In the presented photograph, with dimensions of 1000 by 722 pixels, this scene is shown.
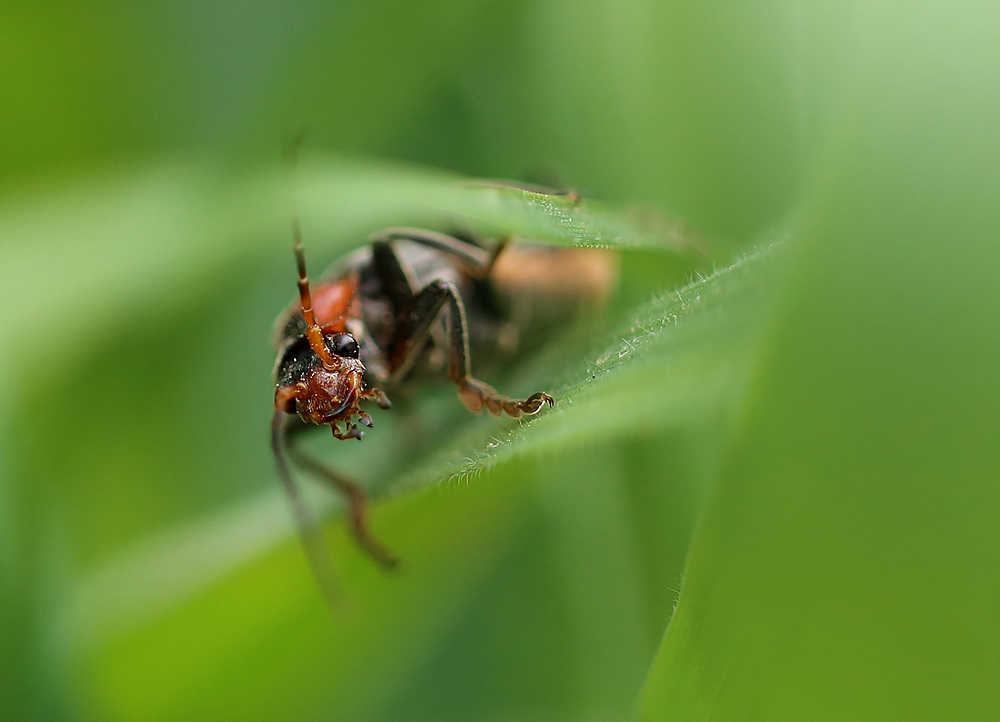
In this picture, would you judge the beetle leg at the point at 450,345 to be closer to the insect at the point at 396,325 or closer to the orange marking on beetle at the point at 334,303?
the insect at the point at 396,325

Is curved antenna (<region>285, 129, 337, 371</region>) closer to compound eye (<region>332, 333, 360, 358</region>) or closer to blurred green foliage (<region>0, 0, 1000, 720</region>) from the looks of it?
compound eye (<region>332, 333, 360, 358</region>)

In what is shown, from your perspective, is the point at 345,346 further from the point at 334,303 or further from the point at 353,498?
the point at 353,498

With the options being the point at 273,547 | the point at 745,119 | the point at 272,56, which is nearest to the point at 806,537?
the point at 273,547

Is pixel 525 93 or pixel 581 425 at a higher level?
pixel 525 93

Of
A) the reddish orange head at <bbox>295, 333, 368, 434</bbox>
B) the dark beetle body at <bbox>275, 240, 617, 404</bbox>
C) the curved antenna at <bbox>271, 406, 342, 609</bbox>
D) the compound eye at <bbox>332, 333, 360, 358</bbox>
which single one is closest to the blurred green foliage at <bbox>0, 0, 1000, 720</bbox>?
the curved antenna at <bbox>271, 406, 342, 609</bbox>

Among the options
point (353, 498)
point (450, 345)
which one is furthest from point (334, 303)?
point (353, 498)

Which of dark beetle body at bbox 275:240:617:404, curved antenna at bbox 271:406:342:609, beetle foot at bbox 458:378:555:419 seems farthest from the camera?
dark beetle body at bbox 275:240:617:404

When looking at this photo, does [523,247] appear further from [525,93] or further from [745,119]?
[745,119]
